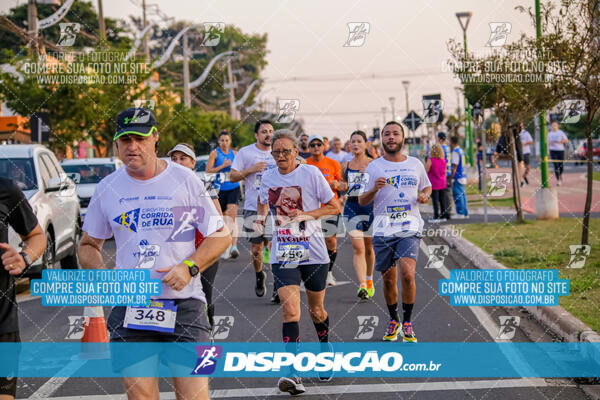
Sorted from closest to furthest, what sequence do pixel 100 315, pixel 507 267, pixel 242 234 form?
pixel 100 315
pixel 507 267
pixel 242 234

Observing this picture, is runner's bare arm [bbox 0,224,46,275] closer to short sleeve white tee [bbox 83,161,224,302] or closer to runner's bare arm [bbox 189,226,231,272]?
short sleeve white tee [bbox 83,161,224,302]

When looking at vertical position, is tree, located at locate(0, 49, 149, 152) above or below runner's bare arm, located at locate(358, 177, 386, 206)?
above

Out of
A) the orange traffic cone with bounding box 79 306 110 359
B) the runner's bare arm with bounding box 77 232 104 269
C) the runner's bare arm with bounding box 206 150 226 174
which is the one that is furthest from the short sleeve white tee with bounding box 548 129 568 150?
the runner's bare arm with bounding box 77 232 104 269

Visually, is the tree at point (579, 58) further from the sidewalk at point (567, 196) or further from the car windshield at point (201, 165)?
the car windshield at point (201, 165)

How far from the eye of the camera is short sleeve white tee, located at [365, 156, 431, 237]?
308 inches

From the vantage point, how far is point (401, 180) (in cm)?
792

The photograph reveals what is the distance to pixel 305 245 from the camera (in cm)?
649

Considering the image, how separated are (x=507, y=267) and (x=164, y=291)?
7.87 m

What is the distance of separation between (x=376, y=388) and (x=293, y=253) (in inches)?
50.5

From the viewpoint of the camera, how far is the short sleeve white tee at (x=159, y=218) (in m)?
4.06

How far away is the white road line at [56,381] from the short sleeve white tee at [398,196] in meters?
3.20

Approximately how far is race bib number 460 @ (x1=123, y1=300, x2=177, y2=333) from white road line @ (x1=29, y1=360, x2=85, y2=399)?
7.99ft

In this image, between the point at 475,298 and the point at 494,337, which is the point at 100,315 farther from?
the point at 475,298

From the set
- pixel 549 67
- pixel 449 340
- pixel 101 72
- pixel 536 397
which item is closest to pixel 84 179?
pixel 101 72
